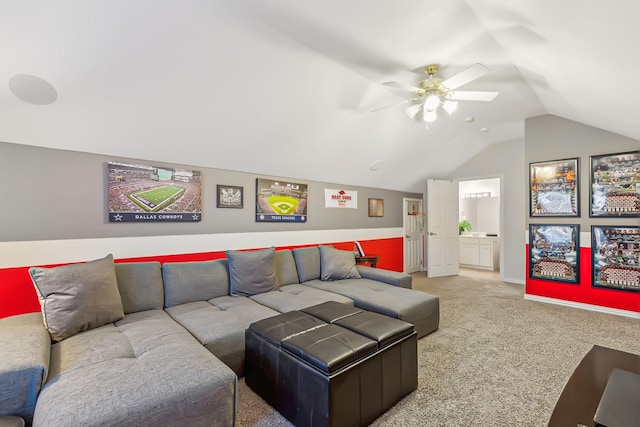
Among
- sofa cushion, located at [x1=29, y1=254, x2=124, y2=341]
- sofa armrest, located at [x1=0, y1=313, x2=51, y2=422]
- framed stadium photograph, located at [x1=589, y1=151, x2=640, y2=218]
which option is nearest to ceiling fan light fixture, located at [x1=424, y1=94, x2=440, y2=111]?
framed stadium photograph, located at [x1=589, y1=151, x2=640, y2=218]

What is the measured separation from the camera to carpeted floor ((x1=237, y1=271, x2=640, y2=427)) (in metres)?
1.86

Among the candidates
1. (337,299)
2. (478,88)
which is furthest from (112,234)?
(478,88)

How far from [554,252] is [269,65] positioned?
4.61m

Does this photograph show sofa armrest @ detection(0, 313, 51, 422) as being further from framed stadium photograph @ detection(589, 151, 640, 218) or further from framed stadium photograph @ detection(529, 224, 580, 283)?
framed stadium photograph @ detection(589, 151, 640, 218)

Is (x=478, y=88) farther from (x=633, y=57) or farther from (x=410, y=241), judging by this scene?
(x=410, y=241)

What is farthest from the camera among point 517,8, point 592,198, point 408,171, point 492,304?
point 408,171

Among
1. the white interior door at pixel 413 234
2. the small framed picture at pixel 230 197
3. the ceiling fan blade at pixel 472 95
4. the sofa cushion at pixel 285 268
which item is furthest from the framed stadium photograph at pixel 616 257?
the small framed picture at pixel 230 197

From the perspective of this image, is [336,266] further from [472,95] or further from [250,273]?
[472,95]

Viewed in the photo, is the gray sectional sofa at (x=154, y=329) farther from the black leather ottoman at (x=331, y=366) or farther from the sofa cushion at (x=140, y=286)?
the black leather ottoman at (x=331, y=366)

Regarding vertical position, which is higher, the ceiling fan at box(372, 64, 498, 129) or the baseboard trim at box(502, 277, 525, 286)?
the ceiling fan at box(372, 64, 498, 129)

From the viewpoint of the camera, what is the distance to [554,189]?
165 inches

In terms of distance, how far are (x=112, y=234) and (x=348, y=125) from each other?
2.90m

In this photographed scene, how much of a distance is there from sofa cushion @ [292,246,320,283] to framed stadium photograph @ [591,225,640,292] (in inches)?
148

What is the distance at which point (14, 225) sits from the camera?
238cm
